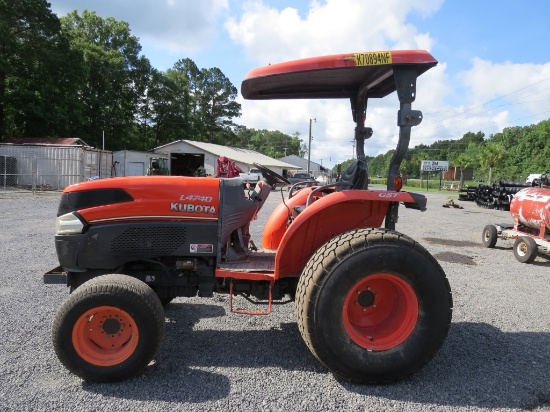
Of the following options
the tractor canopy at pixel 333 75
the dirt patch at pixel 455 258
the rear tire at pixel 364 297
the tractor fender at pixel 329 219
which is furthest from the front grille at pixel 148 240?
the dirt patch at pixel 455 258

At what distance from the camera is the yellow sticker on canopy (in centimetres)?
298

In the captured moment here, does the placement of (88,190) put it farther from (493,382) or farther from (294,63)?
(493,382)

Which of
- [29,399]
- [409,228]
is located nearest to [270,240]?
[29,399]

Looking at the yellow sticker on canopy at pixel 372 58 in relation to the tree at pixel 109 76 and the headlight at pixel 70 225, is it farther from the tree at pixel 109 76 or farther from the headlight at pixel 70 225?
the tree at pixel 109 76

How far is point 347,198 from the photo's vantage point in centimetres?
315

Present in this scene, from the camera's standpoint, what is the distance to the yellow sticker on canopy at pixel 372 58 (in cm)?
298

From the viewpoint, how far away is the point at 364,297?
3131mm

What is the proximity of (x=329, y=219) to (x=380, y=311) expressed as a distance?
2.62 ft

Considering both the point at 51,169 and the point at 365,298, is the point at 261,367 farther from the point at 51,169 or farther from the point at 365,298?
the point at 51,169

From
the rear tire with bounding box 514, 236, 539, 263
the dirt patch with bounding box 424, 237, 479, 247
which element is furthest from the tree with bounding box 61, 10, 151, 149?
the rear tire with bounding box 514, 236, 539, 263

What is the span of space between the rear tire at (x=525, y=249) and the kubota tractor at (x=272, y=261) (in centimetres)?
541

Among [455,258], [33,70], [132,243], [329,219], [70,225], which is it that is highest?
[33,70]

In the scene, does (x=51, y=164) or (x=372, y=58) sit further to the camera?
(x=51, y=164)

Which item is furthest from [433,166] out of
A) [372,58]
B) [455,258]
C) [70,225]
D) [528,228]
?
[70,225]
